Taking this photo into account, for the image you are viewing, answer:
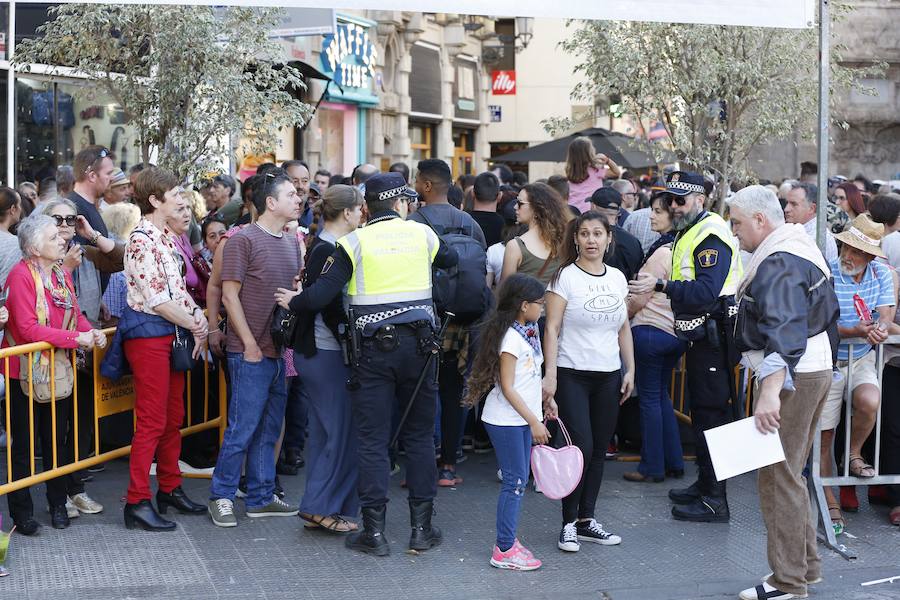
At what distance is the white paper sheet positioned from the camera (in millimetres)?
5359

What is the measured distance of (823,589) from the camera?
584cm

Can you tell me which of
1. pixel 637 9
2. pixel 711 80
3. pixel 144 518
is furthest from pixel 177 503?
pixel 711 80

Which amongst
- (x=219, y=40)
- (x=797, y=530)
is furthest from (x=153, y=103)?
(x=797, y=530)

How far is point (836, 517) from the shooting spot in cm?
679

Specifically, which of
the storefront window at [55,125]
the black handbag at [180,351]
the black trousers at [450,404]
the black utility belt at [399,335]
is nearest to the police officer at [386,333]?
the black utility belt at [399,335]

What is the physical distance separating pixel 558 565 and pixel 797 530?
1.29 m

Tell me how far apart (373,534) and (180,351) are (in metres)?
1.49

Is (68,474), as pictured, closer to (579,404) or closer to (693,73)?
(579,404)

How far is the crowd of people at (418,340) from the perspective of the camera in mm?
5605

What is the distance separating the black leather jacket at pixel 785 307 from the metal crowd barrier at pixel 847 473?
4.10ft

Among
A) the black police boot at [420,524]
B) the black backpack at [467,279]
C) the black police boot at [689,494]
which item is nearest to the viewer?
the black police boot at [420,524]

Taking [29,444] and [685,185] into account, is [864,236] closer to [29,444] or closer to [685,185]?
[685,185]

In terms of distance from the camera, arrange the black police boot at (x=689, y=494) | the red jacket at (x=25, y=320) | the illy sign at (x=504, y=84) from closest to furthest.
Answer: the red jacket at (x=25, y=320), the black police boot at (x=689, y=494), the illy sign at (x=504, y=84)

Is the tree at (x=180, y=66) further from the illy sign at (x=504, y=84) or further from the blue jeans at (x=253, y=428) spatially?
the illy sign at (x=504, y=84)
